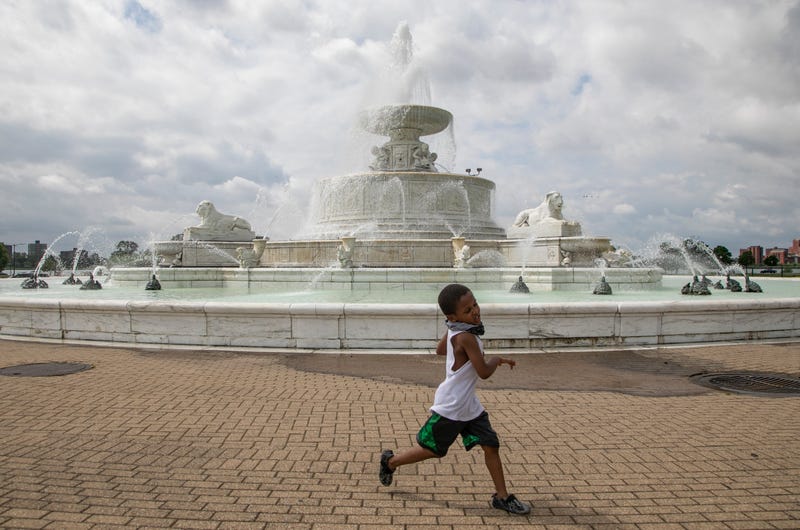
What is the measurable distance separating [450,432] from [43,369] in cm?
617

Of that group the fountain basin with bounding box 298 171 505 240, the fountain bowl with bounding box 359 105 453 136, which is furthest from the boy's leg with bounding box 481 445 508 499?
the fountain bowl with bounding box 359 105 453 136

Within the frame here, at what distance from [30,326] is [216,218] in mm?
16266

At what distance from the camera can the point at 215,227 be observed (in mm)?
25344

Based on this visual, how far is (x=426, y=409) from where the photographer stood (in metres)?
5.44

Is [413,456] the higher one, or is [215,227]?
[215,227]

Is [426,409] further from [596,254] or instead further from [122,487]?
[596,254]

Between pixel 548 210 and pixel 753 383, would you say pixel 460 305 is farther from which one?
pixel 548 210

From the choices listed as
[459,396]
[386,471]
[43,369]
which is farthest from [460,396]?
[43,369]

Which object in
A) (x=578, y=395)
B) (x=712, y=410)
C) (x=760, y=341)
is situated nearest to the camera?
(x=712, y=410)

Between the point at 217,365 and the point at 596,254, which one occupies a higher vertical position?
the point at 596,254

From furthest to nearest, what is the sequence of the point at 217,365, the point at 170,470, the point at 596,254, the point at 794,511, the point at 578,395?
the point at 596,254 < the point at 217,365 < the point at 578,395 < the point at 170,470 < the point at 794,511

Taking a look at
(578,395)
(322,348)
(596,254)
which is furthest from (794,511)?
(596,254)

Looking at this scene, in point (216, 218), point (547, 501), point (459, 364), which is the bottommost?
point (547, 501)

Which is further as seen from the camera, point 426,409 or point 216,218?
point 216,218
